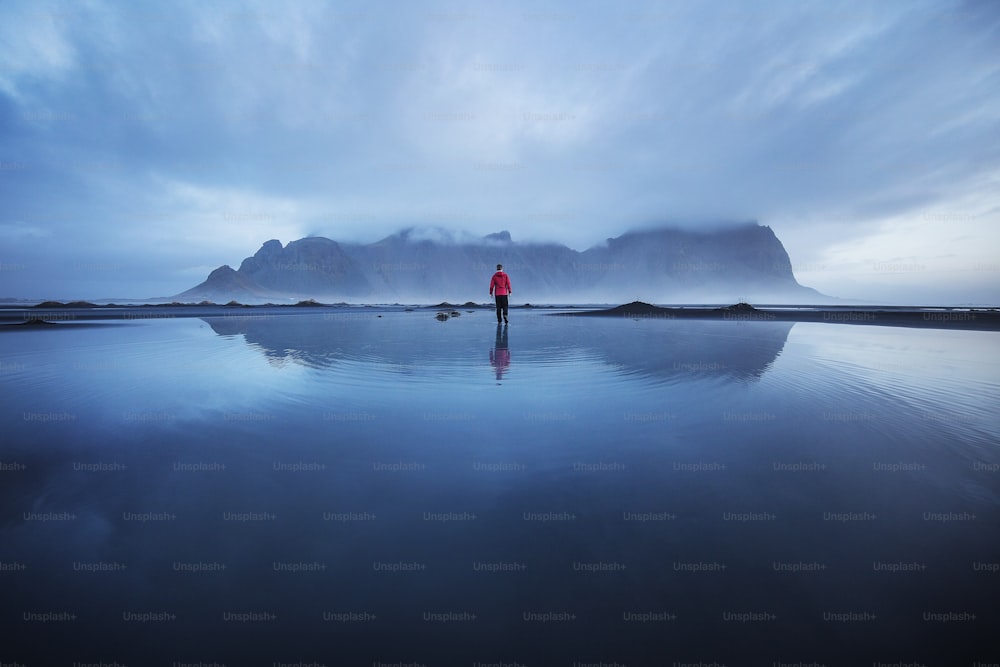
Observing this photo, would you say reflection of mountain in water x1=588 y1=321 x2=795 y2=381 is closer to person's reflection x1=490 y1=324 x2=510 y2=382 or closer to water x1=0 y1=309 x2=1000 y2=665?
water x1=0 y1=309 x2=1000 y2=665

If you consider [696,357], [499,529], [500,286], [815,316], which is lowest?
[499,529]

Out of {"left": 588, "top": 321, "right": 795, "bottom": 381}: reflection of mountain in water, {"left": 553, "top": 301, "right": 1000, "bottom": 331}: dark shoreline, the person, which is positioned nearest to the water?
{"left": 588, "top": 321, "right": 795, "bottom": 381}: reflection of mountain in water

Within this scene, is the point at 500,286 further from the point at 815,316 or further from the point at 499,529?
the point at 815,316

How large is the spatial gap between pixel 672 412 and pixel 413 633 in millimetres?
4967

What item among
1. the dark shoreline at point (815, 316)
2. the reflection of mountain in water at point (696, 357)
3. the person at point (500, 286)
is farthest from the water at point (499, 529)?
the dark shoreline at point (815, 316)

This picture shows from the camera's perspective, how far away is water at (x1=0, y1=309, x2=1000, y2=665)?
7.06ft

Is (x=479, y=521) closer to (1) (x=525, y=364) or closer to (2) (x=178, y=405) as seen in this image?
(2) (x=178, y=405)

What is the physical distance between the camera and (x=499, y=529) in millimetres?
3041

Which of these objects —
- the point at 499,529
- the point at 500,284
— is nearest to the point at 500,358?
the point at 499,529

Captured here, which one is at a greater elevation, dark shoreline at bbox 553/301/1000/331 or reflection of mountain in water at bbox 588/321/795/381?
dark shoreline at bbox 553/301/1000/331

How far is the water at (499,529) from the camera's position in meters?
2.15

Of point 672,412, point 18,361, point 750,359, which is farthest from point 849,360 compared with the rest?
point 18,361

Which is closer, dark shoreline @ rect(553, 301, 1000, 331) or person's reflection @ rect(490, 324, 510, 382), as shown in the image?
person's reflection @ rect(490, 324, 510, 382)

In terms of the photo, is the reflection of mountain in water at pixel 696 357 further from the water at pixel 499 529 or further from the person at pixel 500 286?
the person at pixel 500 286
